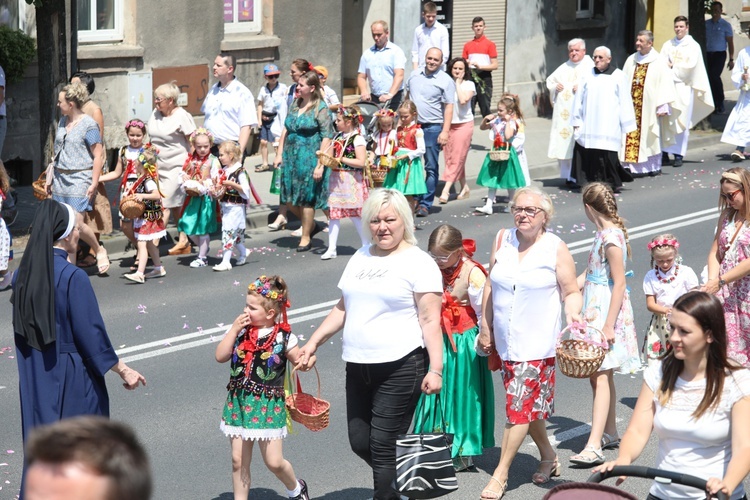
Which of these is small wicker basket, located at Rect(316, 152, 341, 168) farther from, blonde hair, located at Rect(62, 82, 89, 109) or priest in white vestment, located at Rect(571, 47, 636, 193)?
priest in white vestment, located at Rect(571, 47, 636, 193)

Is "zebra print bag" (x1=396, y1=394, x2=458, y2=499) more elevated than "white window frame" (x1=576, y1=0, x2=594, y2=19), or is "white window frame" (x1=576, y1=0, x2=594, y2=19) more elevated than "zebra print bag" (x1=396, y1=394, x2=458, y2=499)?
"white window frame" (x1=576, y1=0, x2=594, y2=19)

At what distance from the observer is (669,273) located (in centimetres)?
807

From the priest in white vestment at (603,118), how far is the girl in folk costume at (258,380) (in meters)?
10.9

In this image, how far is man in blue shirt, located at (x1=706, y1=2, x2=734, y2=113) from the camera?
24.3 metres

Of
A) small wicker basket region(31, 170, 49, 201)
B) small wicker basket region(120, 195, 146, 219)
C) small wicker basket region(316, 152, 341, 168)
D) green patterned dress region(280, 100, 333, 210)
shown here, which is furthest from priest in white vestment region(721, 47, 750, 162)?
small wicker basket region(31, 170, 49, 201)

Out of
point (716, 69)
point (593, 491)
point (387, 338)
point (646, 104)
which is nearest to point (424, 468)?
point (387, 338)

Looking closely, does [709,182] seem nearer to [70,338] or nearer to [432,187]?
[432,187]

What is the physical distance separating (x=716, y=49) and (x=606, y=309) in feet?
59.5

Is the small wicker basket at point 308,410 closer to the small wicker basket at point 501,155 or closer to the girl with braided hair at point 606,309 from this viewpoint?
the girl with braided hair at point 606,309

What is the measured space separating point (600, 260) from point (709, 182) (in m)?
10.5

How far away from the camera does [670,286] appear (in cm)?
803

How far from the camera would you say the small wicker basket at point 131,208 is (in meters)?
11.5

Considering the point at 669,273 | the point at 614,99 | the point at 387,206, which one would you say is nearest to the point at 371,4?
the point at 614,99

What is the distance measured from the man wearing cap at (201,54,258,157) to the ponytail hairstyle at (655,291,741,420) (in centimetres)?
928
